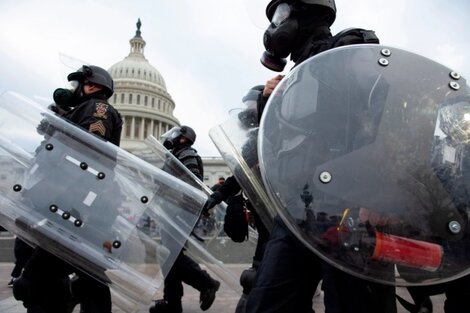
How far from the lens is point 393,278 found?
1.30 metres

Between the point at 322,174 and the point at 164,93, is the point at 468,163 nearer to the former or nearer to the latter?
the point at 322,174

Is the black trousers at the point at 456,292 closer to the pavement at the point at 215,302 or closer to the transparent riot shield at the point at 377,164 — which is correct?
the transparent riot shield at the point at 377,164

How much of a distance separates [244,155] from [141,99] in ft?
194

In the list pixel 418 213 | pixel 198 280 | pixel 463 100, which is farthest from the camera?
pixel 198 280

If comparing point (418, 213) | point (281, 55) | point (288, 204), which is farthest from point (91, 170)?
point (418, 213)

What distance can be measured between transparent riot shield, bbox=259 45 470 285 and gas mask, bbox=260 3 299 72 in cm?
61

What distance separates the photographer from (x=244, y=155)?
7.13 feet

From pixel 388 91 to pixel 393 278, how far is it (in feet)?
1.83

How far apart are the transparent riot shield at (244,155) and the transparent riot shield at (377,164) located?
57 cm

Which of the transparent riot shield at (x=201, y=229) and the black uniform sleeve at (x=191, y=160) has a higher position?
the black uniform sleeve at (x=191, y=160)

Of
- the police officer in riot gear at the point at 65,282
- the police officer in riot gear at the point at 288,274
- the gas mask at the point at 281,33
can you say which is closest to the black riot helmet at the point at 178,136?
the police officer in riot gear at the point at 65,282

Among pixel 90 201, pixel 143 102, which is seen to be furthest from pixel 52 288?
pixel 143 102

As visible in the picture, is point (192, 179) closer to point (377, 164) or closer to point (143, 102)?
point (377, 164)

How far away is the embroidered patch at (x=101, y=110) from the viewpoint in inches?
110
